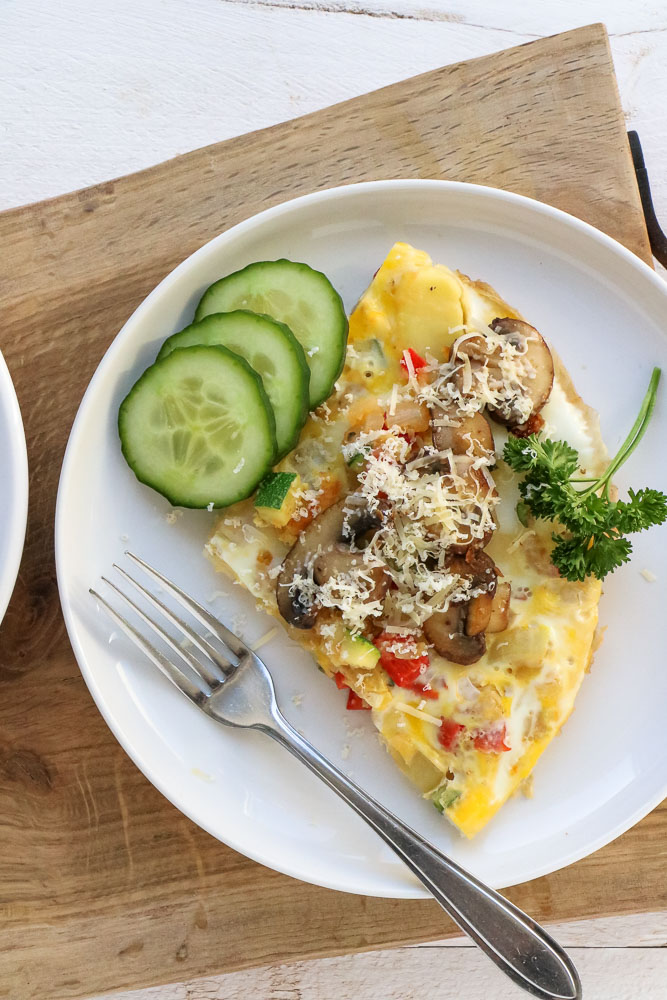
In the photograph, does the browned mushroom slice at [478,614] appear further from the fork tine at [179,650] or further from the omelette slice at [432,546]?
the fork tine at [179,650]

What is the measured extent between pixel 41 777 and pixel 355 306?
264cm

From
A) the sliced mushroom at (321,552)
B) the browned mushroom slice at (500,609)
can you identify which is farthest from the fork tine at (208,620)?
the browned mushroom slice at (500,609)

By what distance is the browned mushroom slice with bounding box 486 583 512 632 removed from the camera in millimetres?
3393

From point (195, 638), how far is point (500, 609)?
4.38ft

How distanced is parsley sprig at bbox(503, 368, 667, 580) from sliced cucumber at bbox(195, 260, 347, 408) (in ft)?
2.80

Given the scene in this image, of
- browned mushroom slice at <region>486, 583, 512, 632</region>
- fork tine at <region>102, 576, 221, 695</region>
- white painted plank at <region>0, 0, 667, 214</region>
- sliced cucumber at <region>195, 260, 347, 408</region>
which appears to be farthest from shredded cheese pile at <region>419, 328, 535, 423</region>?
white painted plank at <region>0, 0, 667, 214</region>

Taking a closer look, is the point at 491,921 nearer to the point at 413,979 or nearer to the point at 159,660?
the point at 413,979

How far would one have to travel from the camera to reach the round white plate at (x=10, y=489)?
3.33 meters

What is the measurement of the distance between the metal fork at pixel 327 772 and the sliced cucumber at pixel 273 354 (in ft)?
2.96

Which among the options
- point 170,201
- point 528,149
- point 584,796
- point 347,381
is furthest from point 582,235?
point 584,796

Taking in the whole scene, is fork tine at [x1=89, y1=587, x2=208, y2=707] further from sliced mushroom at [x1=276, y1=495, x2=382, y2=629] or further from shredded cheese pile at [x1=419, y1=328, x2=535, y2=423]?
shredded cheese pile at [x1=419, y1=328, x2=535, y2=423]

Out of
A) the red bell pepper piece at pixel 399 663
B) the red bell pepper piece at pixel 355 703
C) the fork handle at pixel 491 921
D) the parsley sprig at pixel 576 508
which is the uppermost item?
the parsley sprig at pixel 576 508

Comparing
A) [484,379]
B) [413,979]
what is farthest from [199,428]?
[413,979]

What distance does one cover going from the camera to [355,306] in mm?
3715
